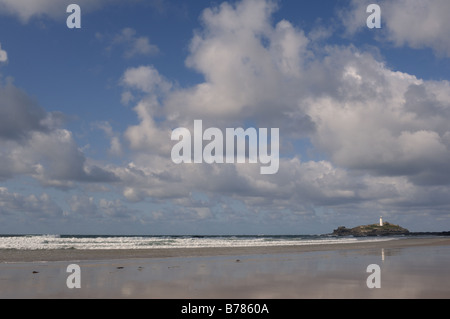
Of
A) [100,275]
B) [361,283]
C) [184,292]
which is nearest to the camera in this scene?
[184,292]

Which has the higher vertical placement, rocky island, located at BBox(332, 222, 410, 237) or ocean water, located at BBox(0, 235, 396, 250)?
ocean water, located at BBox(0, 235, 396, 250)

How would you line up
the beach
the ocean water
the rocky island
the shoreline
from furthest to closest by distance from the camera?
the rocky island
the ocean water
the shoreline
the beach

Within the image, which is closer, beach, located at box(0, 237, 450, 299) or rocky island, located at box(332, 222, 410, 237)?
beach, located at box(0, 237, 450, 299)

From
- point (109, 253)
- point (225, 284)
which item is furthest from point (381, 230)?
point (225, 284)

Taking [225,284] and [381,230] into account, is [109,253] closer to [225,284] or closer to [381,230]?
[225,284]

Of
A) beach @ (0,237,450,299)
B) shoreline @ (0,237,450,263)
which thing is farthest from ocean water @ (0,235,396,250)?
beach @ (0,237,450,299)

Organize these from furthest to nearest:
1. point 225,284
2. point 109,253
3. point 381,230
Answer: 1. point 381,230
2. point 109,253
3. point 225,284

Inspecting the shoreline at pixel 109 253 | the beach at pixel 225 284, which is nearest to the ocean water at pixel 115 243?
the shoreline at pixel 109 253

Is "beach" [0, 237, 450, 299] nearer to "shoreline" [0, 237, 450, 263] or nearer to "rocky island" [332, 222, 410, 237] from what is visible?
"shoreline" [0, 237, 450, 263]
